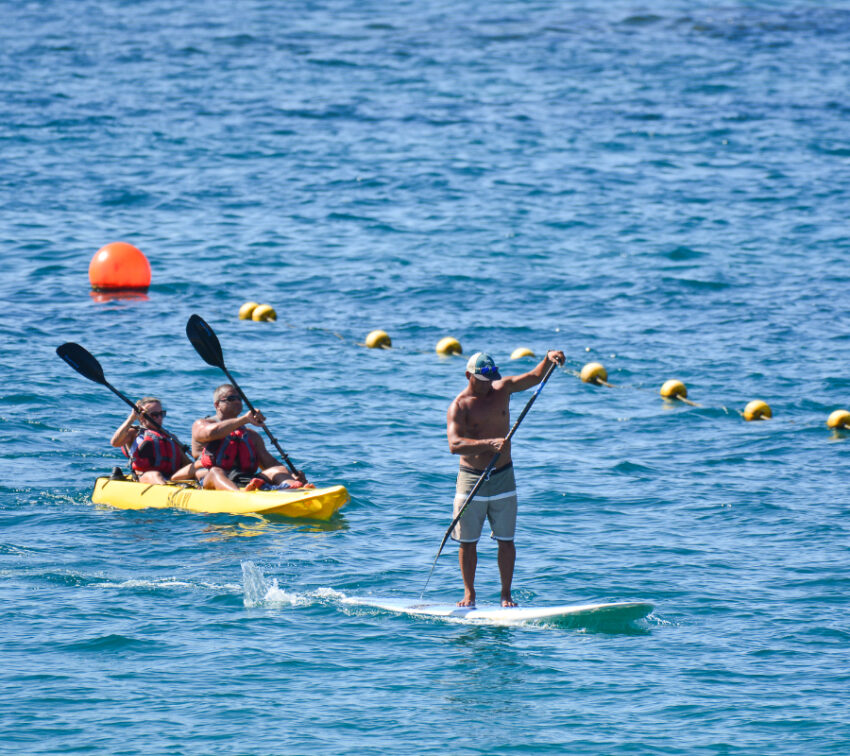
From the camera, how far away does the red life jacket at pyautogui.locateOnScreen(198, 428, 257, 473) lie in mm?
13453

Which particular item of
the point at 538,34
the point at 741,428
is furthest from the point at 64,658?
the point at 538,34

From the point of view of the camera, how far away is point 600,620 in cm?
1013

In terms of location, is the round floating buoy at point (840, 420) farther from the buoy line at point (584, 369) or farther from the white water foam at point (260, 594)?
the white water foam at point (260, 594)

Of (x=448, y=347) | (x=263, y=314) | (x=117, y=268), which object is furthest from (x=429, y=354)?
(x=117, y=268)

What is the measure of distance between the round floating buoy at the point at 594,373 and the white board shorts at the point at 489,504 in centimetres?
798

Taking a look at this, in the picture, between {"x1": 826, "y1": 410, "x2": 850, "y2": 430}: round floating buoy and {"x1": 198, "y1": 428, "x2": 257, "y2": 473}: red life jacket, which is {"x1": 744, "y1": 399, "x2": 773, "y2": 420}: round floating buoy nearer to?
{"x1": 826, "y1": 410, "x2": 850, "y2": 430}: round floating buoy

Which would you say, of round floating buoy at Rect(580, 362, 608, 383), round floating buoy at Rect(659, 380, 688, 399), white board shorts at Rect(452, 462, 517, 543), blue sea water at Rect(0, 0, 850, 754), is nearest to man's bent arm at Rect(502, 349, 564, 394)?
white board shorts at Rect(452, 462, 517, 543)

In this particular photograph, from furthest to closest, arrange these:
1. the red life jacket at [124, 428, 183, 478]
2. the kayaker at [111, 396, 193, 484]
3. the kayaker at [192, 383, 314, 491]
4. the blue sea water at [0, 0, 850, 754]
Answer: the red life jacket at [124, 428, 183, 478]
the kayaker at [111, 396, 193, 484]
the kayaker at [192, 383, 314, 491]
the blue sea water at [0, 0, 850, 754]

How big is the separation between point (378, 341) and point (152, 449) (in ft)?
20.2

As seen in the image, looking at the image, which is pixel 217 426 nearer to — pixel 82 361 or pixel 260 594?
pixel 82 361

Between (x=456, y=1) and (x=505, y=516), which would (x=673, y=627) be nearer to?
(x=505, y=516)

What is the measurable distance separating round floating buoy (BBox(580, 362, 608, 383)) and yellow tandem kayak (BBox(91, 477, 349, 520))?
19.3 ft

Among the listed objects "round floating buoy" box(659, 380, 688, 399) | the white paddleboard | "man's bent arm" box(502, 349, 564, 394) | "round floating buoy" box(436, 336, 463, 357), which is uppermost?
"man's bent arm" box(502, 349, 564, 394)

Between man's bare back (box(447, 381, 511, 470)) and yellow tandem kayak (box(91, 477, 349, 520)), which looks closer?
man's bare back (box(447, 381, 511, 470))
